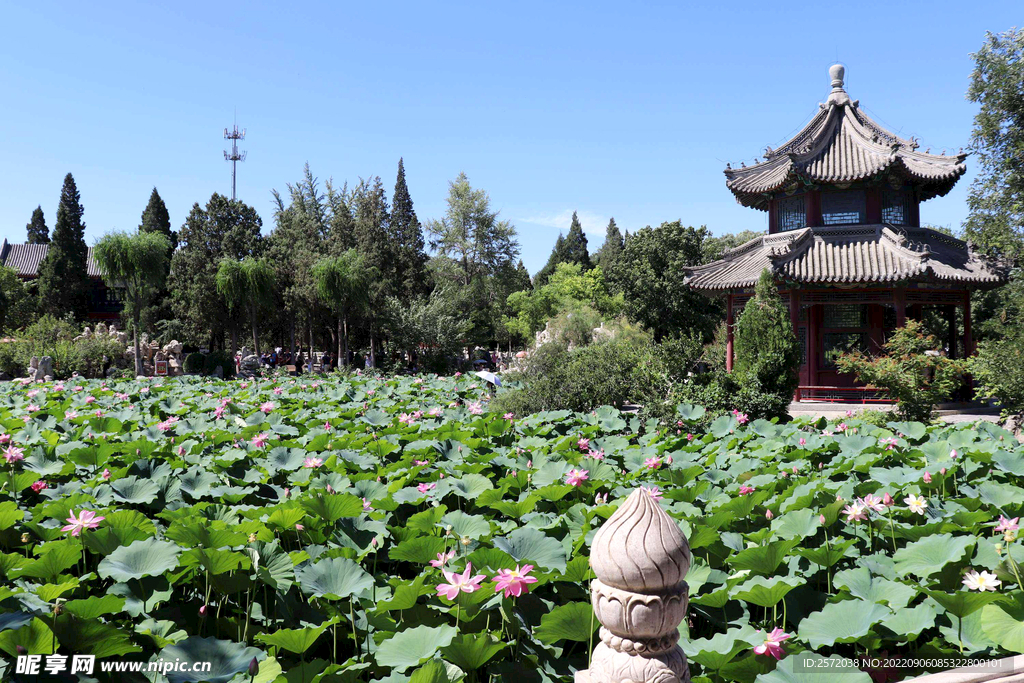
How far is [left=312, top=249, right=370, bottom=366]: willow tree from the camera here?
28.3 m

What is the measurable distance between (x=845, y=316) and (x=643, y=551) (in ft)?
57.3

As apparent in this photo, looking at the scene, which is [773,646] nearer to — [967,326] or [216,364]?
[967,326]

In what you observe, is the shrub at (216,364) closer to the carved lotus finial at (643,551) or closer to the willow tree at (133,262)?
the willow tree at (133,262)

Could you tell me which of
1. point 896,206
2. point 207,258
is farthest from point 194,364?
point 896,206

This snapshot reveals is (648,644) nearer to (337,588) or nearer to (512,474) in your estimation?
(337,588)

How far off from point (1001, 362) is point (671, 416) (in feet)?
18.7

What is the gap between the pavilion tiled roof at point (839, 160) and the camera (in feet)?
53.7

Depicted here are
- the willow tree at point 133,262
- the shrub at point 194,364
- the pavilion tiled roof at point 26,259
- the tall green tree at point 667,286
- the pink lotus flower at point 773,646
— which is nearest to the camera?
the pink lotus flower at point 773,646

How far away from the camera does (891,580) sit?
267 centimetres

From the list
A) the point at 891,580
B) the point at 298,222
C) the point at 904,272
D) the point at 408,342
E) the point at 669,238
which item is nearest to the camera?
the point at 891,580

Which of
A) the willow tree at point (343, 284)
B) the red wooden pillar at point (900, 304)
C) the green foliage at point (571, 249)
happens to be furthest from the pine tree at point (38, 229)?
the red wooden pillar at point (900, 304)

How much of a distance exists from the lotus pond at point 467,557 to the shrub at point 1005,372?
639cm

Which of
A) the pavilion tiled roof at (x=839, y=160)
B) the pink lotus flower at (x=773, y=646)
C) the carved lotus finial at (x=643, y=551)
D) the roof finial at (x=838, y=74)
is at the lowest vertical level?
the pink lotus flower at (x=773, y=646)

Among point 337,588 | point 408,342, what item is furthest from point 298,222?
point 337,588
